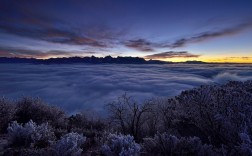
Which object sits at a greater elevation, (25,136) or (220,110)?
(220,110)

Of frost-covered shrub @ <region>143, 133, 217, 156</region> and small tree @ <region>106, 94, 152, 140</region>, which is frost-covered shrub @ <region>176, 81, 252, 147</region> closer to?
frost-covered shrub @ <region>143, 133, 217, 156</region>

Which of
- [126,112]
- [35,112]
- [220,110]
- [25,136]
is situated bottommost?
[126,112]

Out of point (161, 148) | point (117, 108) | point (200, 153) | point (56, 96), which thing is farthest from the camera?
point (56, 96)

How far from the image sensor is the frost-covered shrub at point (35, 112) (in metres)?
14.1

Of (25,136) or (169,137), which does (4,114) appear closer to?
(25,136)

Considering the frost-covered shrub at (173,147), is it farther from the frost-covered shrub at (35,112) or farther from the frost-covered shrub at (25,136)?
the frost-covered shrub at (35,112)

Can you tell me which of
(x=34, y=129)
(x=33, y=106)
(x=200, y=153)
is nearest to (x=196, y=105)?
(x=200, y=153)

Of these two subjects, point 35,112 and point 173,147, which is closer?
point 173,147

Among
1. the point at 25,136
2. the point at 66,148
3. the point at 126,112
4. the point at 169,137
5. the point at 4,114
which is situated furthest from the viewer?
the point at 126,112

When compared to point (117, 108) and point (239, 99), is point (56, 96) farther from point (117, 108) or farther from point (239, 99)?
point (239, 99)

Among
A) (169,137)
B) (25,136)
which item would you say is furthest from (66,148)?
(169,137)

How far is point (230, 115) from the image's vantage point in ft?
24.9

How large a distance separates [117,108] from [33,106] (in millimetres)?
12949

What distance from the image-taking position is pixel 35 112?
1462cm
